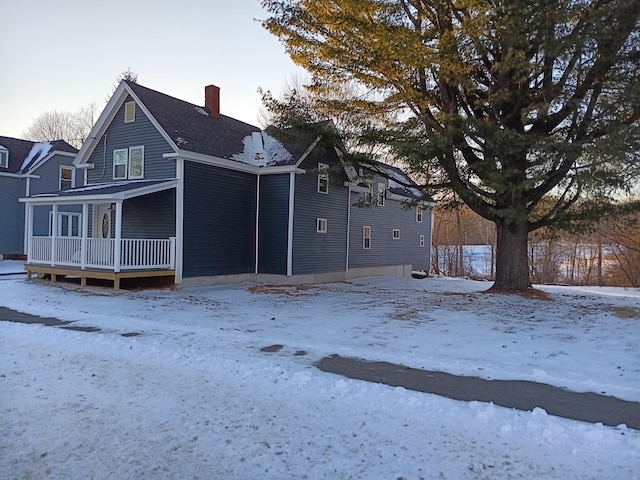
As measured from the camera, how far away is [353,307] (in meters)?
11.7

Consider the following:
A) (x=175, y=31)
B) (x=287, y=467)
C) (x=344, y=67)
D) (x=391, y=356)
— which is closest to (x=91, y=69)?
(x=175, y=31)

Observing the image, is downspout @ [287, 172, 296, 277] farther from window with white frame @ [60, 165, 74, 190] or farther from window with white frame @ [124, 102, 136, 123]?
window with white frame @ [60, 165, 74, 190]

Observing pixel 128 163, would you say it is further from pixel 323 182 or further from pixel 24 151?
pixel 24 151

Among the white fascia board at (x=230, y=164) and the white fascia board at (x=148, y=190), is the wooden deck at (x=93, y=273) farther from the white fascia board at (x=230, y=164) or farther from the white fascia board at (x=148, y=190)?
the white fascia board at (x=230, y=164)

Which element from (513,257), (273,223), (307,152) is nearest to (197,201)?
(273,223)

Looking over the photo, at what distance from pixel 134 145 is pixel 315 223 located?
7.03m

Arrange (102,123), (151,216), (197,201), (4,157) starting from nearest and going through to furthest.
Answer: (197,201)
(151,216)
(102,123)
(4,157)

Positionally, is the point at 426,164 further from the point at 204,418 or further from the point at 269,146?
the point at 204,418

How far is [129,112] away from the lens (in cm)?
1659

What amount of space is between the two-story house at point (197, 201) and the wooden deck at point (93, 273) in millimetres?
41

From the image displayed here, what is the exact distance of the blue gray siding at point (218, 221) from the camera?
15055 millimetres

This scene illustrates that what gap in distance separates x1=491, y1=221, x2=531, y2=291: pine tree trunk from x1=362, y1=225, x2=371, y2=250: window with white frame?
7.99 m

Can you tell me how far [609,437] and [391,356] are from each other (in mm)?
3077

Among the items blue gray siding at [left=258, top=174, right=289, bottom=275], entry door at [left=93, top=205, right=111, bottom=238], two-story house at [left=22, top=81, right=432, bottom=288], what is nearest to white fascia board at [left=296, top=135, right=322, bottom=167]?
two-story house at [left=22, top=81, right=432, bottom=288]
